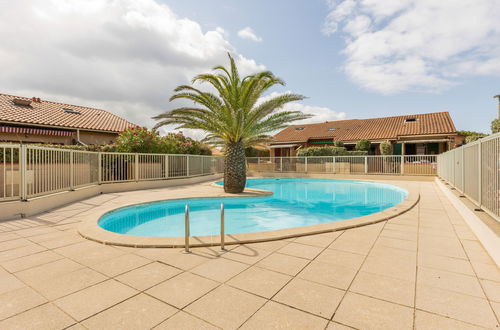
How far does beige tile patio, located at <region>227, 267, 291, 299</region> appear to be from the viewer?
8.29 ft

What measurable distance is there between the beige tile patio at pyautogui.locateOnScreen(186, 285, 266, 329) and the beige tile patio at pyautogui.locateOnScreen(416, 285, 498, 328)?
1.59 meters

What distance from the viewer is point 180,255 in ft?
11.6

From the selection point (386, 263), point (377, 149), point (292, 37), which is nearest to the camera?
point (386, 263)

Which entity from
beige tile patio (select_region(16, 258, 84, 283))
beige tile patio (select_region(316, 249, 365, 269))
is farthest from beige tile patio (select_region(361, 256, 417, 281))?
beige tile patio (select_region(16, 258, 84, 283))

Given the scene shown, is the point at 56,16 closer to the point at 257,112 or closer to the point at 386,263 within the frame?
the point at 257,112

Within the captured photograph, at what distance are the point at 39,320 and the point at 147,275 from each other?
1.02 metres

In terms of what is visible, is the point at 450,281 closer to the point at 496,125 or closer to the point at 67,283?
the point at 67,283

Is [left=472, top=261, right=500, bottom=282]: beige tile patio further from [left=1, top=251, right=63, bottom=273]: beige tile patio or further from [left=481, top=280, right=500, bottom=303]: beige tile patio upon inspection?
[left=1, top=251, right=63, bottom=273]: beige tile patio

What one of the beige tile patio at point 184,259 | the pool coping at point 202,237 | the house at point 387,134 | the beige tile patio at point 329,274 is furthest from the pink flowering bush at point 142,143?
the beige tile patio at point 329,274

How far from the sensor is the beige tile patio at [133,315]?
78.2 inches

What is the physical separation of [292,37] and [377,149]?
703 inches

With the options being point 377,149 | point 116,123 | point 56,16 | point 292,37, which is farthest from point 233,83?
point 377,149

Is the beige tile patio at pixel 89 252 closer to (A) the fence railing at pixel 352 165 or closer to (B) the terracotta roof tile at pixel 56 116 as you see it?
(B) the terracotta roof tile at pixel 56 116

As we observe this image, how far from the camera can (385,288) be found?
256cm
